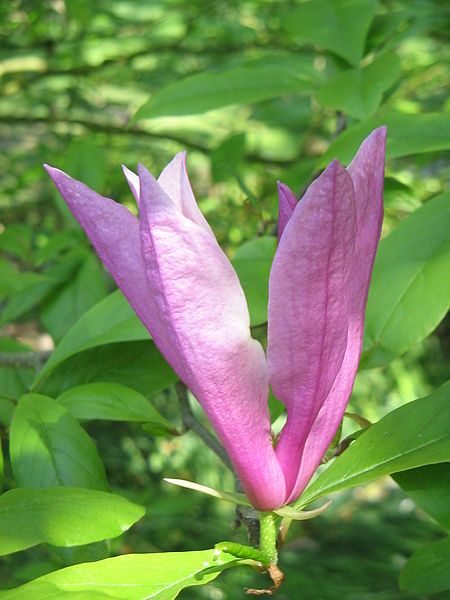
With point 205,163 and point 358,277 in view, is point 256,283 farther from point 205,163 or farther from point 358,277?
point 205,163

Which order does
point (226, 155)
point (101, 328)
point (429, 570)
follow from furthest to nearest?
point (226, 155)
point (101, 328)
point (429, 570)

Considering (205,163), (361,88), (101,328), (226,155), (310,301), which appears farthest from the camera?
(205,163)

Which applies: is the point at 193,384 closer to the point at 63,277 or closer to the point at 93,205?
the point at 93,205

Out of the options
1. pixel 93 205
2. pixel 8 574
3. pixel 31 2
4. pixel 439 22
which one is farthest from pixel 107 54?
pixel 93 205

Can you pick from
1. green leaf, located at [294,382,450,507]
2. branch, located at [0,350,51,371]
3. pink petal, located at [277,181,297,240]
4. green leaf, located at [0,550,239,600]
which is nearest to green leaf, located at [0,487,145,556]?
green leaf, located at [0,550,239,600]

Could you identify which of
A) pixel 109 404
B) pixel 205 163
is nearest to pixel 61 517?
pixel 109 404

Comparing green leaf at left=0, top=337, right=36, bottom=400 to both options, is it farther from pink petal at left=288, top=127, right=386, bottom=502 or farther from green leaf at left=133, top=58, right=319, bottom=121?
pink petal at left=288, top=127, right=386, bottom=502

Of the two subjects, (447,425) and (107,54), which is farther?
(107,54)
